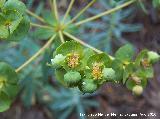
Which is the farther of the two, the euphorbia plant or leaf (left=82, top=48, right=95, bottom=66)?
leaf (left=82, top=48, right=95, bottom=66)

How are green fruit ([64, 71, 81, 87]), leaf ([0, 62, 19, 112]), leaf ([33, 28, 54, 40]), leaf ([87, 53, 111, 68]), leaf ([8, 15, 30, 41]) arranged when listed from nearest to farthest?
green fruit ([64, 71, 81, 87]) → leaf ([87, 53, 111, 68]) → leaf ([8, 15, 30, 41]) → leaf ([0, 62, 19, 112]) → leaf ([33, 28, 54, 40])

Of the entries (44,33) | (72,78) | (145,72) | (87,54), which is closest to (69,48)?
(87,54)

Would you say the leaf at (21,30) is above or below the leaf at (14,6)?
below

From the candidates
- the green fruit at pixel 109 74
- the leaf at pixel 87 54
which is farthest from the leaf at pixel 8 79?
the green fruit at pixel 109 74

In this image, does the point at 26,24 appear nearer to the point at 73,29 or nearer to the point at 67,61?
the point at 67,61

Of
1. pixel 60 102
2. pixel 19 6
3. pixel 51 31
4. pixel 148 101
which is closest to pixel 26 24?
pixel 19 6

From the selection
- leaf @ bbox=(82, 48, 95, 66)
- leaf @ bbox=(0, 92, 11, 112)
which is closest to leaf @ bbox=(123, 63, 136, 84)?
leaf @ bbox=(82, 48, 95, 66)

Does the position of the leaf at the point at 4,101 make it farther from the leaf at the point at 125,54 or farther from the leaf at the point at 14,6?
the leaf at the point at 125,54

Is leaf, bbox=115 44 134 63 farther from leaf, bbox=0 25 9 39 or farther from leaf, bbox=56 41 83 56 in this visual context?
leaf, bbox=0 25 9 39
